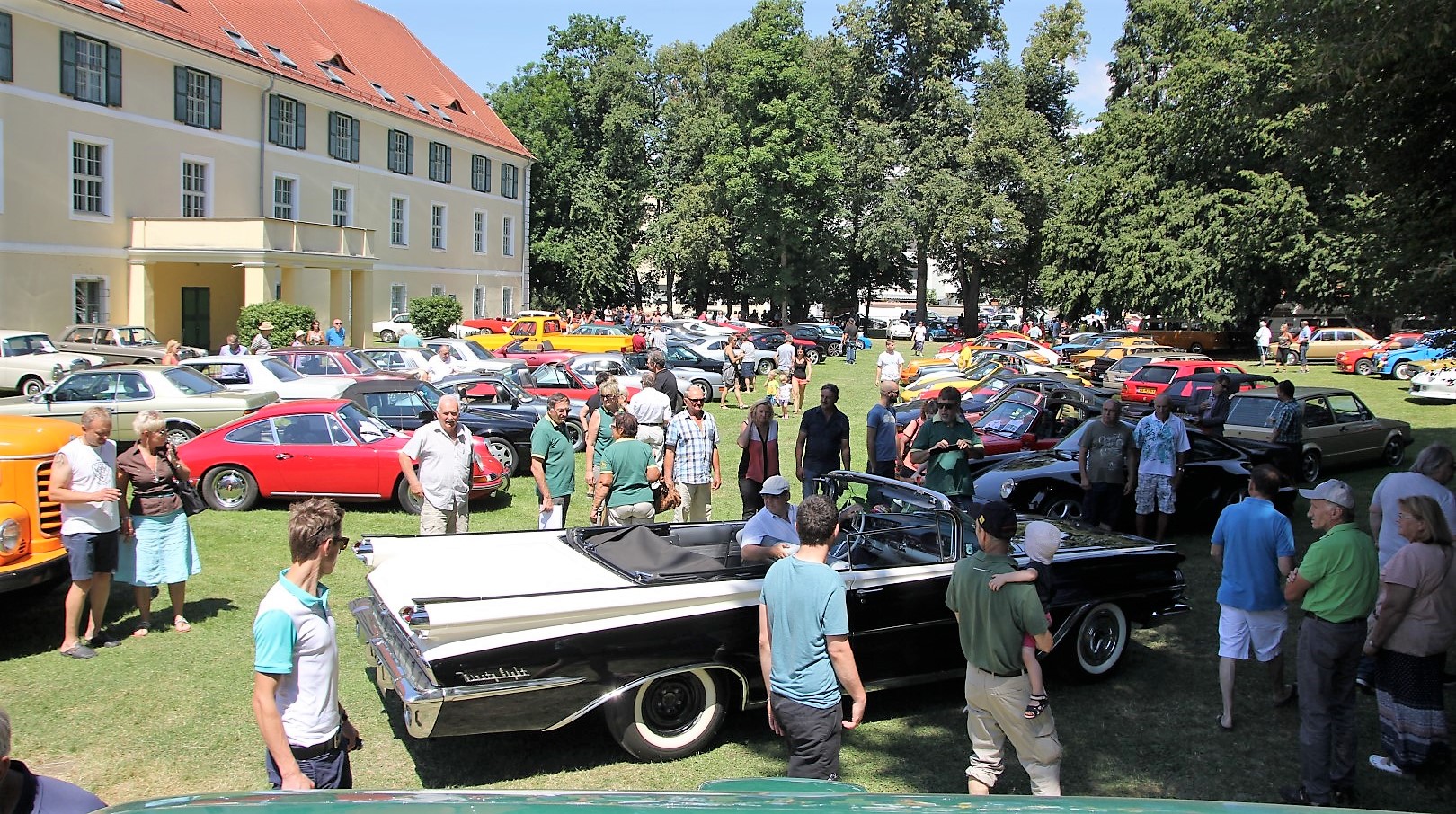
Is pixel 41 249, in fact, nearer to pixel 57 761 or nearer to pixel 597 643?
pixel 57 761

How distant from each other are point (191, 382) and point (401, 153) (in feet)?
96.0

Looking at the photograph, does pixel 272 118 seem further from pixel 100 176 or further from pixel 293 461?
pixel 293 461

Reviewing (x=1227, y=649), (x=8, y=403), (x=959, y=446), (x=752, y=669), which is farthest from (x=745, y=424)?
(x=8, y=403)

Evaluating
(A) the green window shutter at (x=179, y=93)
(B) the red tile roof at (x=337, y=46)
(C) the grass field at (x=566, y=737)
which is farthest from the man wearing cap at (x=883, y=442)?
(A) the green window shutter at (x=179, y=93)

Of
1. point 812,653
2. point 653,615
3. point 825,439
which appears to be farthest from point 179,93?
point 812,653

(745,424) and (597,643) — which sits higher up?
(745,424)

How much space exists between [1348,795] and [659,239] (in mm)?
54916

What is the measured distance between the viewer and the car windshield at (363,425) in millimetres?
12219

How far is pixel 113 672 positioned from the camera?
700cm

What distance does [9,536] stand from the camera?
23.0 feet

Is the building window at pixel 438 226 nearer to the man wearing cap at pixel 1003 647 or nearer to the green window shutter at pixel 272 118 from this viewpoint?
the green window shutter at pixel 272 118

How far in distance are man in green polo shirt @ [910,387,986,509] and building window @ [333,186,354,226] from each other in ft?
113

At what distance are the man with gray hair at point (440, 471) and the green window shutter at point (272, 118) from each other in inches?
→ 1205

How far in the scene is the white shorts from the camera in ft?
21.4
